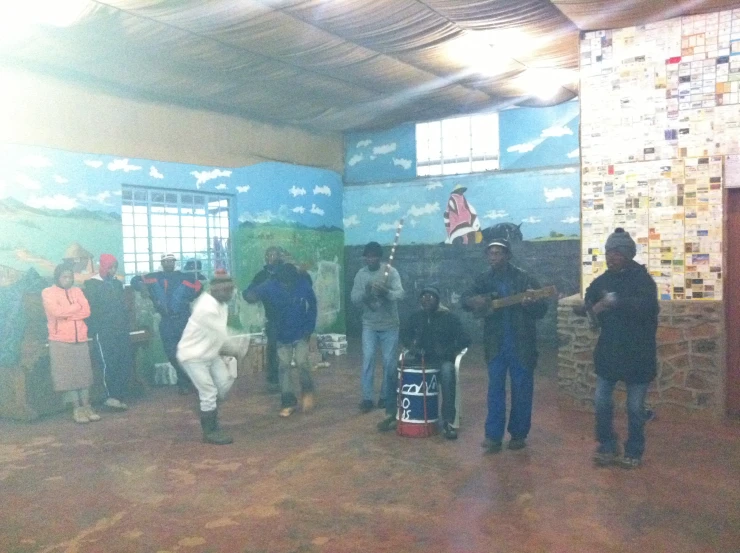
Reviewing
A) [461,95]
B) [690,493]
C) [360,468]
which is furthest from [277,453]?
[461,95]

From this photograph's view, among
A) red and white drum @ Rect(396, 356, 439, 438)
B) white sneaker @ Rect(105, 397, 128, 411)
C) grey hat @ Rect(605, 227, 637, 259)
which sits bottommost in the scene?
white sneaker @ Rect(105, 397, 128, 411)

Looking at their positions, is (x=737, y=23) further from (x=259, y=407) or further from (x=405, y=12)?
(x=259, y=407)

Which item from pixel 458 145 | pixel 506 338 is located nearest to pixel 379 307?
pixel 506 338

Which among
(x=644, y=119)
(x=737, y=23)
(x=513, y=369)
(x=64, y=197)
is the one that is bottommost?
(x=513, y=369)

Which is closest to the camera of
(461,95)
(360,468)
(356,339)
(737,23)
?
(360,468)

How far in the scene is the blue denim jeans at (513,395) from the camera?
561 cm

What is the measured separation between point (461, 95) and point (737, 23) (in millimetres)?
4636

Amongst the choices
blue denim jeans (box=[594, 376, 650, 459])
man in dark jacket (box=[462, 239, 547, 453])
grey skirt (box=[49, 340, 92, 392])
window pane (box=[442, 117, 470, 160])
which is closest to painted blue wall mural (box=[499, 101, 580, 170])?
window pane (box=[442, 117, 470, 160])

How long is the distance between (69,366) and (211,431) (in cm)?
213

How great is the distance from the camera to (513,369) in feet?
18.5

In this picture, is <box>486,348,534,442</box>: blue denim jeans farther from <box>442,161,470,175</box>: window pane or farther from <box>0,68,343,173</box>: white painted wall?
<box>442,161,470,175</box>: window pane

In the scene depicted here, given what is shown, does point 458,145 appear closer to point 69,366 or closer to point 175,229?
point 175,229

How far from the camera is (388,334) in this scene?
7.02 meters

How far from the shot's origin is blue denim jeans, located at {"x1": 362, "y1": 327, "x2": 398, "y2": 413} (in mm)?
6734
